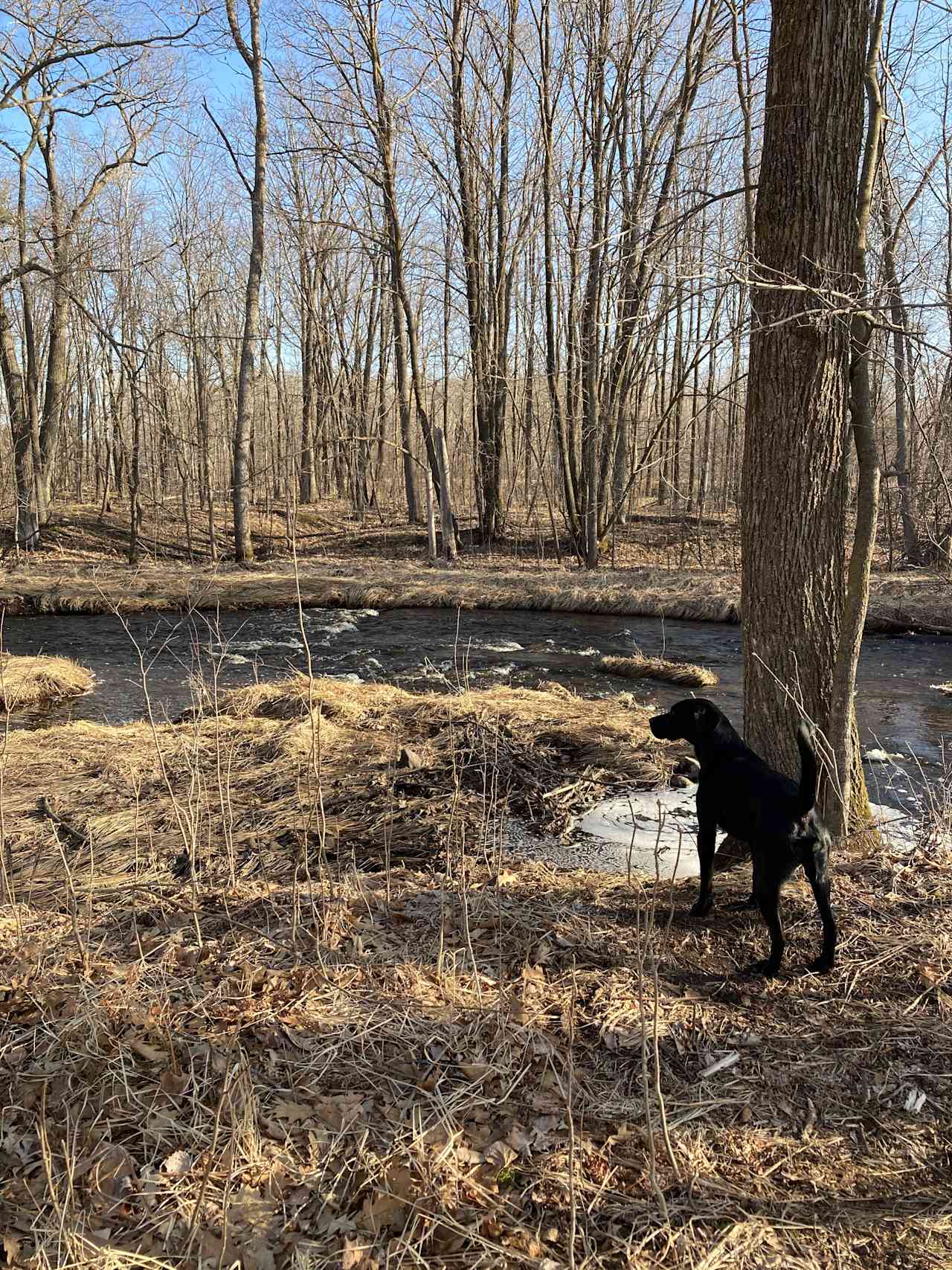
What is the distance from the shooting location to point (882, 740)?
7.82m

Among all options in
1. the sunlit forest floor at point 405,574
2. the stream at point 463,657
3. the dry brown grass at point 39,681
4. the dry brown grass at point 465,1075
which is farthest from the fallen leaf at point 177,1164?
the sunlit forest floor at point 405,574

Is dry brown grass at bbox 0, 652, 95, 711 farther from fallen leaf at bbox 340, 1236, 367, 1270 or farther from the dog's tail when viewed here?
the dog's tail

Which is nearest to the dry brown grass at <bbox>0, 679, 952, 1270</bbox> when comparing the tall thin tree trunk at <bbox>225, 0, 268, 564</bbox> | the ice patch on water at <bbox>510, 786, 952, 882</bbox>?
the ice patch on water at <bbox>510, 786, 952, 882</bbox>

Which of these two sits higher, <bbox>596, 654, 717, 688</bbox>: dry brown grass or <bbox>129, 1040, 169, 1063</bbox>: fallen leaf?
<bbox>596, 654, 717, 688</bbox>: dry brown grass

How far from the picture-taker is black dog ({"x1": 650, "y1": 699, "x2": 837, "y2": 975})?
294cm

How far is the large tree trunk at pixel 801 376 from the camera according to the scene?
3812mm

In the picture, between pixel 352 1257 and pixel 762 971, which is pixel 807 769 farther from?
pixel 352 1257

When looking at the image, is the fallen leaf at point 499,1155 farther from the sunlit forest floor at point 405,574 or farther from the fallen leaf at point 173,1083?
the sunlit forest floor at point 405,574

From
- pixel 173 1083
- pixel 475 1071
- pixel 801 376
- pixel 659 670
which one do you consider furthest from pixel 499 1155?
pixel 659 670

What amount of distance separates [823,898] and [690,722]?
33.3 inches

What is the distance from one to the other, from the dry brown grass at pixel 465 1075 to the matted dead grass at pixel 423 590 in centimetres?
1131

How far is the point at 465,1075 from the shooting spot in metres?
2.59

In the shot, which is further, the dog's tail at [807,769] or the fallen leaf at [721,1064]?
the dog's tail at [807,769]

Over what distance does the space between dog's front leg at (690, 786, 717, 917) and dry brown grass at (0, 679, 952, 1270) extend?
0.08m
